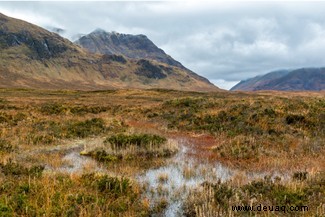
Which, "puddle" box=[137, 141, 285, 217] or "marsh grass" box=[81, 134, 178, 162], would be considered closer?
"puddle" box=[137, 141, 285, 217]

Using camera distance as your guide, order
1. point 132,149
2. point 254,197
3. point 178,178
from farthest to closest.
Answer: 1. point 132,149
2. point 178,178
3. point 254,197

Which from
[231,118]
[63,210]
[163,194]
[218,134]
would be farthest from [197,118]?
[63,210]

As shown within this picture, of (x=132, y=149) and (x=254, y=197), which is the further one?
(x=132, y=149)

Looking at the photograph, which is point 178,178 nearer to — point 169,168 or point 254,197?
point 169,168

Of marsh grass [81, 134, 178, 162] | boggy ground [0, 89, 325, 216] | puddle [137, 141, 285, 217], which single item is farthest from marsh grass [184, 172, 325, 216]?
marsh grass [81, 134, 178, 162]

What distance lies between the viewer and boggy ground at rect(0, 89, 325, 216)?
9.07 metres

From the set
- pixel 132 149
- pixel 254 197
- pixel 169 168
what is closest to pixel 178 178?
pixel 169 168

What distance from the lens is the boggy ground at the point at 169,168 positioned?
907 cm

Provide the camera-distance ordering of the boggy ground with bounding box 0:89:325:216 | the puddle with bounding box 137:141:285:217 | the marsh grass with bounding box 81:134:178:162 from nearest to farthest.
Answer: the boggy ground with bounding box 0:89:325:216, the puddle with bounding box 137:141:285:217, the marsh grass with bounding box 81:134:178:162

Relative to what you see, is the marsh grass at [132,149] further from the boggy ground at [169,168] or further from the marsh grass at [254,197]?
the marsh grass at [254,197]

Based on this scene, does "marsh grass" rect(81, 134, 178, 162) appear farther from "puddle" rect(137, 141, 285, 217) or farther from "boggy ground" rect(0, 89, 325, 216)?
"puddle" rect(137, 141, 285, 217)

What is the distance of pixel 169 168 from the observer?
14000mm

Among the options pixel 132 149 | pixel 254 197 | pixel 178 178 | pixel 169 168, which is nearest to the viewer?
pixel 254 197

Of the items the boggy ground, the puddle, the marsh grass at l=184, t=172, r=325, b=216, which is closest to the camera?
the marsh grass at l=184, t=172, r=325, b=216
